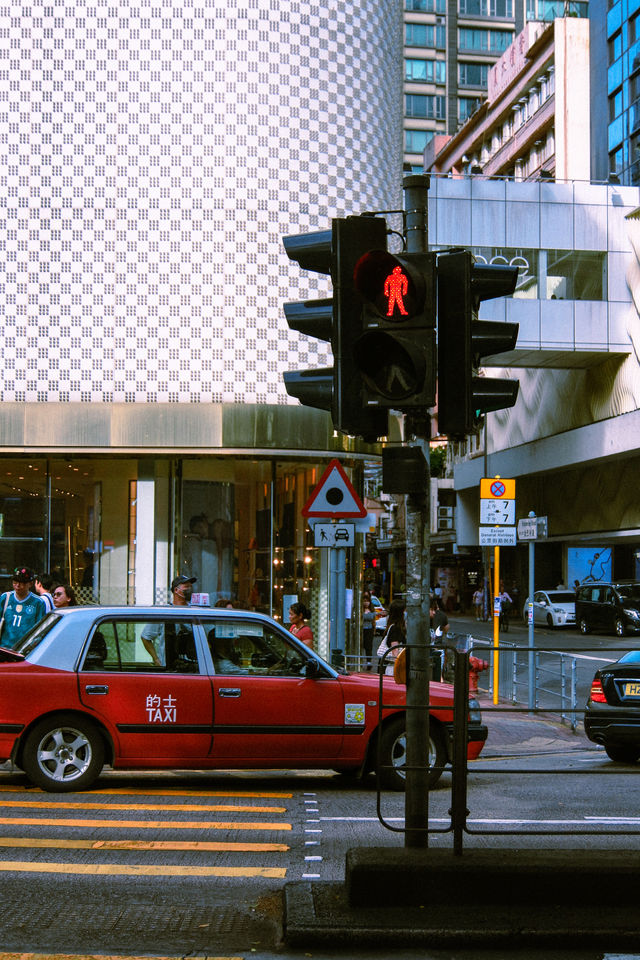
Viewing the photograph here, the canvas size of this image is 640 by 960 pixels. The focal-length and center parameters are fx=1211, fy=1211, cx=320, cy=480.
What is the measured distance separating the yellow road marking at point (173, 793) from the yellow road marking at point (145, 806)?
504mm

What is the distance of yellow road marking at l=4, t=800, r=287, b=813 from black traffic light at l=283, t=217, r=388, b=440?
406 centimetres

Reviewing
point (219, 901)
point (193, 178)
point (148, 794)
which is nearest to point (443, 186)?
point (193, 178)

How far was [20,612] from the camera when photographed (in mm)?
12305

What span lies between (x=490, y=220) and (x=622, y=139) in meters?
18.8

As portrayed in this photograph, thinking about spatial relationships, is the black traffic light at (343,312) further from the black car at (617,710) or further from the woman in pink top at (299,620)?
the woman in pink top at (299,620)

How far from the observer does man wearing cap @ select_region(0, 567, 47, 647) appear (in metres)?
12.3

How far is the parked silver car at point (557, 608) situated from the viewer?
4650 cm

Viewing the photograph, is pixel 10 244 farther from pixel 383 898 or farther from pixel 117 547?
pixel 383 898

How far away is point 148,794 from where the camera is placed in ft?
32.1

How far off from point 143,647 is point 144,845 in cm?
274

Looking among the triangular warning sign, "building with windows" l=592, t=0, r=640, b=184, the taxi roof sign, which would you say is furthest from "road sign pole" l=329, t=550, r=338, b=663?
"building with windows" l=592, t=0, r=640, b=184

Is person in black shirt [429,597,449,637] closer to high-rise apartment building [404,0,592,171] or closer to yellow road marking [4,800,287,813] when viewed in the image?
yellow road marking [4,800,287,813]

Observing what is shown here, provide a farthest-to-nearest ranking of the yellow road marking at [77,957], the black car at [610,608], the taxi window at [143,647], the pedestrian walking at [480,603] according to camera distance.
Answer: the pedestrian walking at [480,603], the black car at [610,608], the taxi window at [143,647], the yellow road marking at [77,957]

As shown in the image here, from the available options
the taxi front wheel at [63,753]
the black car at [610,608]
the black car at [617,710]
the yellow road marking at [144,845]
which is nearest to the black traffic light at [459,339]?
the black car at [617,710]
